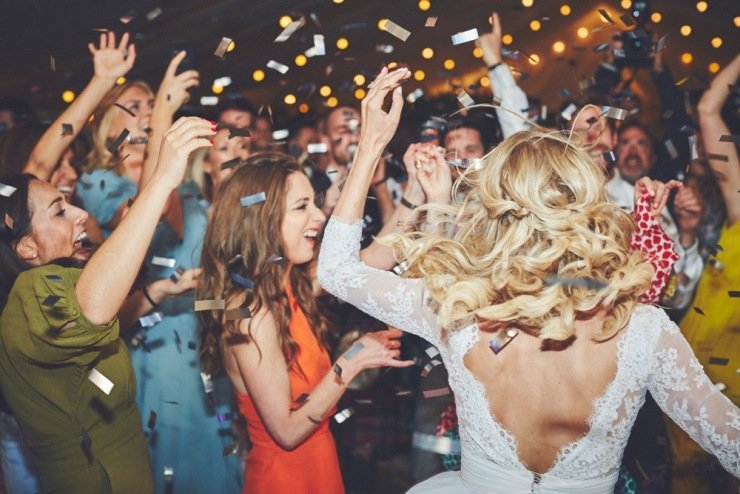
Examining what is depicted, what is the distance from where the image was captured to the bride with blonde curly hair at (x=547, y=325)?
1.44m

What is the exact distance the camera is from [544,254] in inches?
57.6

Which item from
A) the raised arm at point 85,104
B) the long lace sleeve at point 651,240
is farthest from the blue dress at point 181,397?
the long lace sleeve at point 651,240

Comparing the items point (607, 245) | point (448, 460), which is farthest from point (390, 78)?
point (448, 460)

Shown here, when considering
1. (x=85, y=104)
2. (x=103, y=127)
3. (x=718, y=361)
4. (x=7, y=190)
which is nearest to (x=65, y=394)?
→ (x=7, y=190)

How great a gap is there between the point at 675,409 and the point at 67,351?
1.31m

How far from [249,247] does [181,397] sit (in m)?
0.86

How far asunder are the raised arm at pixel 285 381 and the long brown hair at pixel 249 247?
12 cm

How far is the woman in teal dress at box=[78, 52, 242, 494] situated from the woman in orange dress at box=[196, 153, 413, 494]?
38 cm

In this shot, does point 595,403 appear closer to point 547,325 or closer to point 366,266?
point 547,325

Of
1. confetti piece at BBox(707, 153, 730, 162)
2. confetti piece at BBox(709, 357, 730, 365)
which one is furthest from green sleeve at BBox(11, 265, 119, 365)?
confetti piece at BBox(707, 153, 730, 162)

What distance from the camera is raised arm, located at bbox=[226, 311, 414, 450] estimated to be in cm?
208

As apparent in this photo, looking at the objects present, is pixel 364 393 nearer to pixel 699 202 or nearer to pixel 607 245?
pixel 699 202

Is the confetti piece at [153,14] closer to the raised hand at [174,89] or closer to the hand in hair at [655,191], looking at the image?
the raised hand at [174,89]

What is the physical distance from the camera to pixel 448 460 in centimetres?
273
